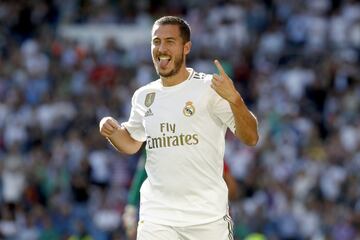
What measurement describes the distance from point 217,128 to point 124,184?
11543 millimetres

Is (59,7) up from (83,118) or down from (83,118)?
up

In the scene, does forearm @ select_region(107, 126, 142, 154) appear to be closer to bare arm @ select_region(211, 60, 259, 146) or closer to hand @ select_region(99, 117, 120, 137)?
hand @ select_region(99, 117, 120, 137)

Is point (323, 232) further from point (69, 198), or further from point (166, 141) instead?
point (166, 141)

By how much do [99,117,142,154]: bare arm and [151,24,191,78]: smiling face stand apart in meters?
0.57

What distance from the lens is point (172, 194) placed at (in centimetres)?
848

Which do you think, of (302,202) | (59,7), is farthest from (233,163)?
(59,7)

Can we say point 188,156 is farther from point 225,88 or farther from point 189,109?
point 225,88

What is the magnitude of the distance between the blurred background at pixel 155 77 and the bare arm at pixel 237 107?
32.6 ft

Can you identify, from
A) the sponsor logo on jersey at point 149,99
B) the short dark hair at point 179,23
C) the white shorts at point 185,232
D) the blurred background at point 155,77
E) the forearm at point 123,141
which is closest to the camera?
the white shorts at point 185,232

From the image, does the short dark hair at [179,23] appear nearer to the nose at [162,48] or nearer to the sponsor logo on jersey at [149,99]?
the nose at [162,48]

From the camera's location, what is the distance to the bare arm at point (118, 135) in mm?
8781

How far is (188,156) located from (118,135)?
2.28 ft

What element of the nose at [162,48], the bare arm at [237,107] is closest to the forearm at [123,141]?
the nose at [162,48]

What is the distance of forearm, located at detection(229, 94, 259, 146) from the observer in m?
8.09
